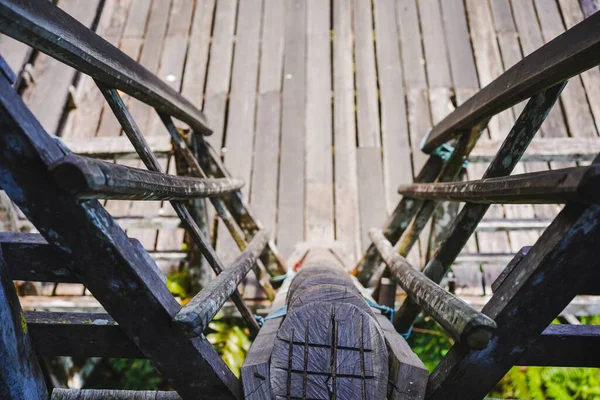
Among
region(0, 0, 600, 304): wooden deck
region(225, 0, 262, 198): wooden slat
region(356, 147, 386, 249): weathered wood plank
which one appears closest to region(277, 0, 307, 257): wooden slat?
region(0, 0, 600, 304): wooden deck

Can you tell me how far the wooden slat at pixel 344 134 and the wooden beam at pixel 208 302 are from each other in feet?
6.36

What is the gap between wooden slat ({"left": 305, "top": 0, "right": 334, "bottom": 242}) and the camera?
14.2 feet

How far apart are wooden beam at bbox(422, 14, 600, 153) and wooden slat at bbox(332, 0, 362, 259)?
198cm

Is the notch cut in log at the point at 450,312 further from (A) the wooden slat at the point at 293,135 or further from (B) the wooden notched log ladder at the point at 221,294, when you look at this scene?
(A) the wooden slat at the point at 293,135

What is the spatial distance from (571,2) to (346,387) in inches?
246

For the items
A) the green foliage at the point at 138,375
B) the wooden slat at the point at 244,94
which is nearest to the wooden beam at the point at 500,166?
the wooden slat at the point at 244,94

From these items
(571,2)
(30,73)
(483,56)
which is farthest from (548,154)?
(30,73)

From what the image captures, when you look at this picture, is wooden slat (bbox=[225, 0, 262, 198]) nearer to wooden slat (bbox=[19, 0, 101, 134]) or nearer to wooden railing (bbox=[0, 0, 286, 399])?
wooden slat (bbox=[19, 0, 101, 134])

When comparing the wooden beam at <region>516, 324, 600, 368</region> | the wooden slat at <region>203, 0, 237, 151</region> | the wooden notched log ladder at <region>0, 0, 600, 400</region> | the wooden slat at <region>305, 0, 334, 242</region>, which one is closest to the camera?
the wooden notched log ladder at <region>0, 0, 600, 400</region>

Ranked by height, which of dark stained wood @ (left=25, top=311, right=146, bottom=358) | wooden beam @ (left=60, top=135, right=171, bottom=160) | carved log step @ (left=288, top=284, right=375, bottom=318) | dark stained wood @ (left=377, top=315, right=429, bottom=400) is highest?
wooden beam @ (left=60, top=135, right=171, bottom=160)

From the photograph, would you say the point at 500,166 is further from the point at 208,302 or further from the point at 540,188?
the point at 208,302

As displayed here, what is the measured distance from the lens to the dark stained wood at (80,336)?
1599mm

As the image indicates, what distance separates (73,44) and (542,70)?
162 centimetres

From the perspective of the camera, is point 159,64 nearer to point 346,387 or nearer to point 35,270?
point 35,270
